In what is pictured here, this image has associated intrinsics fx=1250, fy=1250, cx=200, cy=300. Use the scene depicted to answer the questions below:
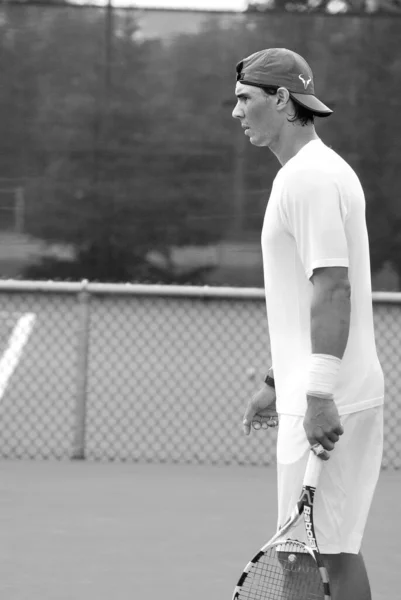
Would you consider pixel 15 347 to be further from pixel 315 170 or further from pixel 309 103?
pixel 315 170

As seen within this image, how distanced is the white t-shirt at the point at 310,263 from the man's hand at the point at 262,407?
0.95ft

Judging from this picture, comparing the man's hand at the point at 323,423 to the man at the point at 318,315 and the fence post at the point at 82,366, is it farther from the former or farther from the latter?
the fence post at the point at 82,366

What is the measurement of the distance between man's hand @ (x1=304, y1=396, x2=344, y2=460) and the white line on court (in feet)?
18.7

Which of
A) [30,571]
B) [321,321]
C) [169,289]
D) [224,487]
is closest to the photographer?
[321,321]

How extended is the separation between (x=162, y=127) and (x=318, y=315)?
37.9ft

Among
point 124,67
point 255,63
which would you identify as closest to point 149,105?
point 124,67

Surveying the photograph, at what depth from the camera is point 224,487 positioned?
5.85 m

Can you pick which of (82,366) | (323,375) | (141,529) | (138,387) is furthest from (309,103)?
(138,387)

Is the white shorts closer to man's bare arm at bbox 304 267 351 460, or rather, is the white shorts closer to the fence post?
man's bare arm at bbox 304 267 351 460

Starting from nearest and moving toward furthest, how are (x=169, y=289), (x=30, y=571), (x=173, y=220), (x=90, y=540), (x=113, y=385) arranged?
(x=30, y=571), (x=90, y=540), (x=169, y=289), (x=113, y=385), (x=173, y=220)

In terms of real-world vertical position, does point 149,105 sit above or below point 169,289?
above

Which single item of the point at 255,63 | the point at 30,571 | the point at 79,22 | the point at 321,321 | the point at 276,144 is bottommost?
the point at 30,571

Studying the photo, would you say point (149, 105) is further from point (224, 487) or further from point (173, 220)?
point (224, 487)

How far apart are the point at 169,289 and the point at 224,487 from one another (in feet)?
3.58
